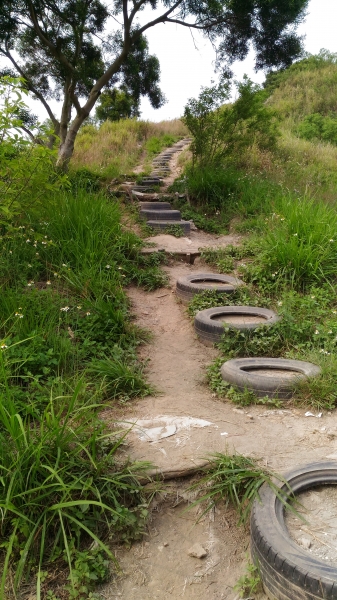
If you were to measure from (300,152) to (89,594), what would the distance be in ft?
40.3

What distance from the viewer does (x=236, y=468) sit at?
2662mm

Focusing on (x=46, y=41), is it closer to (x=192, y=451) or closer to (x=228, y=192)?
(x=228, y=192)

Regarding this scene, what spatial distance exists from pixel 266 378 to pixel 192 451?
1.01 m

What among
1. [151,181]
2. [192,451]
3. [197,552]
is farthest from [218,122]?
[197,552]

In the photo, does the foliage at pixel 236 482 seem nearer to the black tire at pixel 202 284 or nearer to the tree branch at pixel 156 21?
the black tire at pixel 202 284

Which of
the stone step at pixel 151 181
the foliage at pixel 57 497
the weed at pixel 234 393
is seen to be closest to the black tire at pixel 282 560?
the foliage at pixel 57 497

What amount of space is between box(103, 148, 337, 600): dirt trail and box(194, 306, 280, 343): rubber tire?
0.59 ft

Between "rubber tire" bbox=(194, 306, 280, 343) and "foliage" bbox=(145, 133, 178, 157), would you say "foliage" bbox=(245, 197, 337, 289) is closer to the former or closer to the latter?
"rubber tire" bbox=(194, 306, 280, 343)

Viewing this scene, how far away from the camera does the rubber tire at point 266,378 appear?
357cm

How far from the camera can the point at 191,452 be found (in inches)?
113

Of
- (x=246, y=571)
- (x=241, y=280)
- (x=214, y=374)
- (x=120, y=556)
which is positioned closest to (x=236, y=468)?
(x=246, y=571)

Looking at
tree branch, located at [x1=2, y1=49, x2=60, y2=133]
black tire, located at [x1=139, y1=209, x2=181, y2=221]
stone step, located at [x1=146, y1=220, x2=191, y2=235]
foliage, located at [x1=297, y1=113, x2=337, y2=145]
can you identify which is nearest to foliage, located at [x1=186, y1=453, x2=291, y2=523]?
stone step, located at [x1=146, y1=220, x2=191, y2=235]

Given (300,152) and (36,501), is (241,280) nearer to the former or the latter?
(36,501)

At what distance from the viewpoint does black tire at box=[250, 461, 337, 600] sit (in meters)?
1.91
